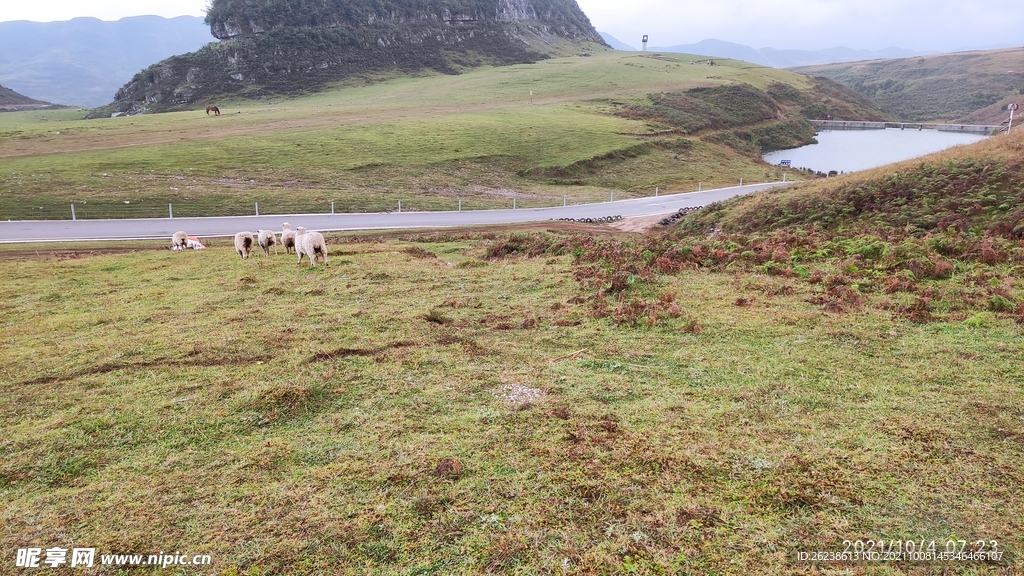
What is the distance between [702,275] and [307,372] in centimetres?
1079

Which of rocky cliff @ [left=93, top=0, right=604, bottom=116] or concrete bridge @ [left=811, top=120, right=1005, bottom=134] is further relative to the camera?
rocky cliff @ [left=93, top=0, right=604, bottom=116]

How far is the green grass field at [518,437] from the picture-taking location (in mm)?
5234

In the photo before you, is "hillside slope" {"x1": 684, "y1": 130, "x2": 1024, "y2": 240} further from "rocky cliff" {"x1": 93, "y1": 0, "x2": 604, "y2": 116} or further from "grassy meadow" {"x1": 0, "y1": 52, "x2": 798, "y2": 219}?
"rocky cliff" {"x1": 93, "y1": 0, "x2": 604, "y2": 116}

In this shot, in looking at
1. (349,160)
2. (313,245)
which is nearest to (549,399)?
(313,245)

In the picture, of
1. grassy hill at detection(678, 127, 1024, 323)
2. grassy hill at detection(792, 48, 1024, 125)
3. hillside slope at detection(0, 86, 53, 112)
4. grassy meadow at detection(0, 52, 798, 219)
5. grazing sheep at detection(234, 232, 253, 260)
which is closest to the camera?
grassy hill at detection(678, 127, 1024, 323)

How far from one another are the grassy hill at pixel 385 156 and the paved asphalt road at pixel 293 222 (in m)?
3.17

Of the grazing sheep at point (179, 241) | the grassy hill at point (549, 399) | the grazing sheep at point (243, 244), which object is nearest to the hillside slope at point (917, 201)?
the grassy hill at point (549, 399)

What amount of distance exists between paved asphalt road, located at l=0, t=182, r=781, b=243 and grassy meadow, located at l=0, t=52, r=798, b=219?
9.90ft

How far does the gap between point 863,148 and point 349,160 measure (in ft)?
264

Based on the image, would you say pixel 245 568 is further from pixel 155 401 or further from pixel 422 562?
pixel 155 401

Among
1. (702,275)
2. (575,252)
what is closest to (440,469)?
(702,275)

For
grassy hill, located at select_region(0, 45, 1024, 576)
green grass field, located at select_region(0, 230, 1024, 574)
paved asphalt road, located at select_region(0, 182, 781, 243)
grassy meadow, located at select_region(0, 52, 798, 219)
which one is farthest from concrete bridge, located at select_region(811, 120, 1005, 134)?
green grass field, located at select_region(0, 230, 1024, 574)

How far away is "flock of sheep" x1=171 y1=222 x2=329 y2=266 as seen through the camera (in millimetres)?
18328

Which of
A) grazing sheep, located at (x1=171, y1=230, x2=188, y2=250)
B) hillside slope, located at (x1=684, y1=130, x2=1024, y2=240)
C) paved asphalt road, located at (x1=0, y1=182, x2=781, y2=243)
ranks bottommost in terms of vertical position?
grazing sheep, located at (x1=171, y1=230, x2=188, y2=250)
